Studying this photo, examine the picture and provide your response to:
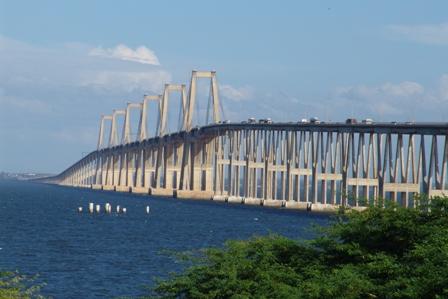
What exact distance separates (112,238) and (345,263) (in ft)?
173

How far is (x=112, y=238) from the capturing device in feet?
287

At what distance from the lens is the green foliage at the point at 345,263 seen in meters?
31.7

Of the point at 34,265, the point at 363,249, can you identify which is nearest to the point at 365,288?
the point at 363,249

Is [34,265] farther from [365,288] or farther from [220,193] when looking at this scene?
[220,193]

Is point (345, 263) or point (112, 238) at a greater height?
point (345, 263)

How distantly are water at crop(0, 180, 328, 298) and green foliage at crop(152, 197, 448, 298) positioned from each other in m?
4.13

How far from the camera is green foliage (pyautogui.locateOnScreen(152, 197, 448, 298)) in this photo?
3166 cm

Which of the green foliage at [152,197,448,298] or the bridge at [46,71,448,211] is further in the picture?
the bridge at [46,71,448,211]

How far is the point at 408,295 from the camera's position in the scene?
30.4m

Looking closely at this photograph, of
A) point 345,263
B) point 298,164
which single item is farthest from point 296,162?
point 345,263

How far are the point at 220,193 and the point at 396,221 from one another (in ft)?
479

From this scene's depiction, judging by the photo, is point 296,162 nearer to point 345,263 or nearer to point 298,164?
point 298,164

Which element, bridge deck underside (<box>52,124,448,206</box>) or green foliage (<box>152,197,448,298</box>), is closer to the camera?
green foliage (<box>152,197,448,298</box>)

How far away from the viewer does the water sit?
192ft
